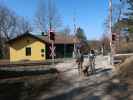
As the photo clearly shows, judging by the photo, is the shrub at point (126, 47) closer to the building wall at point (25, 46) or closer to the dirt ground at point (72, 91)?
the building wall at point (25, 46)

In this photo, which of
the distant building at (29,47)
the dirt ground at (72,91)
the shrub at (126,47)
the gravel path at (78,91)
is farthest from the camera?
the shrub at (126,47)

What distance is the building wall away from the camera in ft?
158

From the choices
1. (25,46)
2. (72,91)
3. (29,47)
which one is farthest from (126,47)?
(72,91)

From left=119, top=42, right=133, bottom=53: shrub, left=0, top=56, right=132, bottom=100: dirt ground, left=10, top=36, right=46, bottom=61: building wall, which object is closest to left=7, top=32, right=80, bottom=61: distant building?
left=10, top=36, right=46, bottom=61: building wall

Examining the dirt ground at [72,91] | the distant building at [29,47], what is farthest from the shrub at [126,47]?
the dirt ground at [72,91]

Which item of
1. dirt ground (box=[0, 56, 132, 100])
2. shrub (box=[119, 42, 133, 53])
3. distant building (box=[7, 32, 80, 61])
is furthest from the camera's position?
shrub (box=[119, 42, 133, 53])

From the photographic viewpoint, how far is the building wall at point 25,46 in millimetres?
48156

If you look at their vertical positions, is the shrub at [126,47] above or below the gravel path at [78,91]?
above

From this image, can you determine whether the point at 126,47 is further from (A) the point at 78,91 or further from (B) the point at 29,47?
(A) the point at 78,91

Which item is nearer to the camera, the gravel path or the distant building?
the gravel path

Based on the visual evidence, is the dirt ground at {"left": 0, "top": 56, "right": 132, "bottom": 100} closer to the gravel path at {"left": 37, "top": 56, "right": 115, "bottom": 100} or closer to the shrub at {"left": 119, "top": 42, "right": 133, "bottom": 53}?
the gravel path at {"left": 37, "top": 56, "right": 115, "bottom": 100}

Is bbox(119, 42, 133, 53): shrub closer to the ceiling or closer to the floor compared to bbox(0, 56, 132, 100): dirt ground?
closer to the ceiling

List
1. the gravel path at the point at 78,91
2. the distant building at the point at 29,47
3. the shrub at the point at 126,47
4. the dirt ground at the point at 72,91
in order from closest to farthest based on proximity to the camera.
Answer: the gravel path at the point at 78,91
the dirt ground at the point at 72,91
the distant building at the point at 29,47
the shrub at the point at 126,47

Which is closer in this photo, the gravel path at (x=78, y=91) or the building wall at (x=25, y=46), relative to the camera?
the gravel path at (x=78, y=91)
